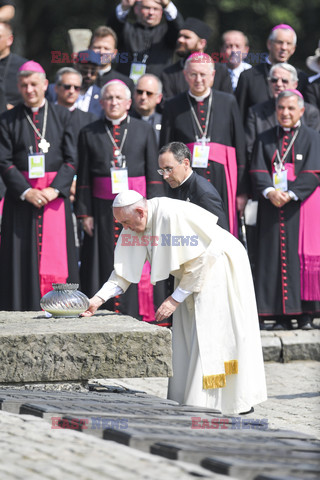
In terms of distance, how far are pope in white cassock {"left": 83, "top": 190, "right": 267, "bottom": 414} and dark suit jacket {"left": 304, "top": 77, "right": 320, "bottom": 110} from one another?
457cm

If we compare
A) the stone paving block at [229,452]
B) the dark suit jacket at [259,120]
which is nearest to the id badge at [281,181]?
the dark suit jacket at [259,120]

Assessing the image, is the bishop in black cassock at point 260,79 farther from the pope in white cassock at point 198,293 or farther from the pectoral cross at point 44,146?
the pope in white cassock at point 198,293

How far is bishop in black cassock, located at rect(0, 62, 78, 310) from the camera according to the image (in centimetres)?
1100

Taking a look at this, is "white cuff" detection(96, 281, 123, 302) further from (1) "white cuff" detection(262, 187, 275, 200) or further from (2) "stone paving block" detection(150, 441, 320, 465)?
(1) "white cuff" detection(262, 187, 275, 200)

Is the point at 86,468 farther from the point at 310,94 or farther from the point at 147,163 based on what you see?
the point at 310,94

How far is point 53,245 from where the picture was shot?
11.1 m

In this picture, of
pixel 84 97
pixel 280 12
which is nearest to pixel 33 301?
pixel 84 97

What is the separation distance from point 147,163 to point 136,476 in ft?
22.9

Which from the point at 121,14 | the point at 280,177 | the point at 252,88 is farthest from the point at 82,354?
the point at 121,14

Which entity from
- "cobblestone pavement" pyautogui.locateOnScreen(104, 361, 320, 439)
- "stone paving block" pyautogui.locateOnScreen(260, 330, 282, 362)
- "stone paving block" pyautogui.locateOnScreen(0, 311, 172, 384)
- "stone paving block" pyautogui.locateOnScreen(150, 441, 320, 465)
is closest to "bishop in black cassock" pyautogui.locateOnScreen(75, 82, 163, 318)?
"stone paving block" pyautogui.locateOnScreen(260, 330, 282, 362)

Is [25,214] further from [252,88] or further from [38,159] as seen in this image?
[252,88]

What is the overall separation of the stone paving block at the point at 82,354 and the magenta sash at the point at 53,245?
405 centimetres

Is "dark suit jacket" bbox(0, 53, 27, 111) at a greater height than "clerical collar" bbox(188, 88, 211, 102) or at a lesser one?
greater

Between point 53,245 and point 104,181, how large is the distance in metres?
0.77
